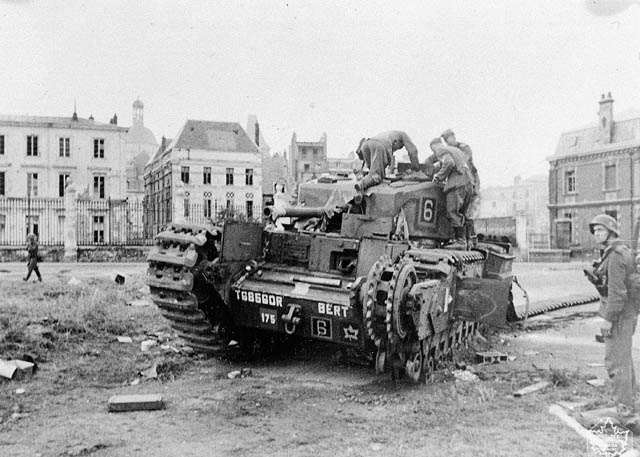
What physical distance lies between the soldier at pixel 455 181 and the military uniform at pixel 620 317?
330 cm

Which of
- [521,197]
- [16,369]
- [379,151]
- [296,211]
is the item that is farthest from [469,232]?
[521,197]

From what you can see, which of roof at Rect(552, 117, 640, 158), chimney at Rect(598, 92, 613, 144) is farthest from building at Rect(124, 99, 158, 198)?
chimney at Rect(598, 92, 613, 144)

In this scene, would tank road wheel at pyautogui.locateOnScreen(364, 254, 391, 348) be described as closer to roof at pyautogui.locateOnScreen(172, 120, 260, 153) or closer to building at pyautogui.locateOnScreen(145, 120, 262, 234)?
building at pyautogui.locateOnScreen(145, 120, 262, 234)

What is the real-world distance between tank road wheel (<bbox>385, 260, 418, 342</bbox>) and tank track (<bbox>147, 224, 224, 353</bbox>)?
214 cm

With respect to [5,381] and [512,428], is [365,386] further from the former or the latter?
[5,381]

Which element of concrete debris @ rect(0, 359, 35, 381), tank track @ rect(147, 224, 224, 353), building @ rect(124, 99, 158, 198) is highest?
building @ rect(124, 99, 158, 198)

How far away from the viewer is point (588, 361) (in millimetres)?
8477

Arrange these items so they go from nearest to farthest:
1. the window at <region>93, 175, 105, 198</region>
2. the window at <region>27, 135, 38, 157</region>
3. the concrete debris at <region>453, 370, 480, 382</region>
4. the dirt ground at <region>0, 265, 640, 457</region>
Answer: the dirt ground at <region>0, 265, 640, 457</region>, the concrete debris at <region>453, 370, 480, 382</region>, the window at <region>27, 135, 38, 157</region>, the window at <region>93, 175, 105, 198</region>

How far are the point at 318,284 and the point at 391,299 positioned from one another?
4.04ft

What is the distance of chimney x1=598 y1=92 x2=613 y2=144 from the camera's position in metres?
32.4

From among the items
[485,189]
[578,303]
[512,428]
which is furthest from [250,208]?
[485,189]

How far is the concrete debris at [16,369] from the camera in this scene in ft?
22.8

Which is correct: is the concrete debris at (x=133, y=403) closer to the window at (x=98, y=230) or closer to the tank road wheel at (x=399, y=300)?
the tank road wheel at (x=399, y=300)

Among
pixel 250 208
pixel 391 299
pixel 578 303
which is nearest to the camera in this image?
pixel 391 299
